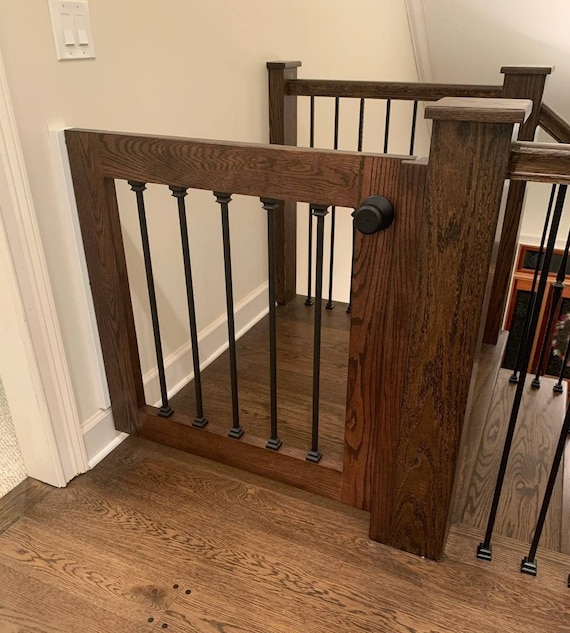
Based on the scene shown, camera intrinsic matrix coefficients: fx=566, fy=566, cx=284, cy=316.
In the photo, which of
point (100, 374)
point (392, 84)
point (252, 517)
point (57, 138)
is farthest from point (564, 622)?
point (392, 84)

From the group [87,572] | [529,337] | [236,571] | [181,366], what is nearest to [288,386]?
[181,366]

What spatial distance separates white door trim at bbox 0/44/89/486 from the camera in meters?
1.30

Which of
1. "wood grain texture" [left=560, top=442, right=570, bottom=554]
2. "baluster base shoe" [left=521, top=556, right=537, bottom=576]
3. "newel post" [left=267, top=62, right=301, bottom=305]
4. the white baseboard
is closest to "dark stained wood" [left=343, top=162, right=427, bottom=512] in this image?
"baluster base shoe" [left=521, top=556, right=537, bottom=576]

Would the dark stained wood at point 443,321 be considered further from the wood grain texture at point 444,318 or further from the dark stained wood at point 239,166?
the dark stained wood at point 239,166

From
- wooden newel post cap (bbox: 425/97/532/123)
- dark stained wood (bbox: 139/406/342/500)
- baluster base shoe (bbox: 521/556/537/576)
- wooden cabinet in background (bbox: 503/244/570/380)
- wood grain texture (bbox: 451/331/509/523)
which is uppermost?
wooden newel post cap (bbox: 425/97/532/123)

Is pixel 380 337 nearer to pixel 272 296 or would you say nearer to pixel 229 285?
pixel 272 296

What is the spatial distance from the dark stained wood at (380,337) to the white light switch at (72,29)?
82cm

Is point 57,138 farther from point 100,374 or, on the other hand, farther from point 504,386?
point 504,386

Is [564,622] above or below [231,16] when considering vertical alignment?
below

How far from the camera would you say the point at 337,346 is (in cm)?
232

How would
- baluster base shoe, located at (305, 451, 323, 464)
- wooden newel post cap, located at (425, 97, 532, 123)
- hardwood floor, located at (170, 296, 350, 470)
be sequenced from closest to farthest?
wooden newel post cap, located at (425, 97, 532, 123) < baluster base shoe, located at (305, 451, 323, 464) < hardwood floor, located at (170, 296, 350, 470)

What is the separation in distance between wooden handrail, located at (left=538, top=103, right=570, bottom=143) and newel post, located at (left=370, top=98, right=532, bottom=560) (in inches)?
41.6

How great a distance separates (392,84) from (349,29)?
92cm

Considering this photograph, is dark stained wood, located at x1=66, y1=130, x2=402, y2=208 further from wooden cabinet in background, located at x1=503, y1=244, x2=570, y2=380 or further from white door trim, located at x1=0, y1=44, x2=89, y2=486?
wooden cabinet in background, located at x1=503, y1=244, x2=570, y2=380
